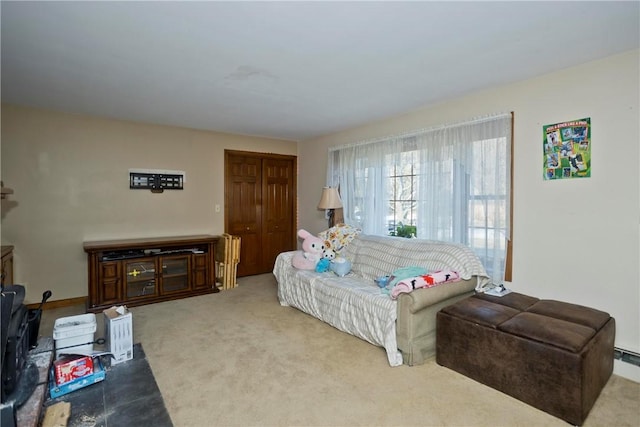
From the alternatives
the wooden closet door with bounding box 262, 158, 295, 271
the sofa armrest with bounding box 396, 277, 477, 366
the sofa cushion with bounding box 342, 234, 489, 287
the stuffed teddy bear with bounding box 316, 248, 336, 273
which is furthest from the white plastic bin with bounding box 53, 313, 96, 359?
the wooden closet door with bounding box 262, 158, 295, 271

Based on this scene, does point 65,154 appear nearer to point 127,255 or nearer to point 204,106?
point 127,255

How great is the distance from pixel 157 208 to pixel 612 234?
484 cm

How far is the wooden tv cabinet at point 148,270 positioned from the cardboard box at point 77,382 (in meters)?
1.71

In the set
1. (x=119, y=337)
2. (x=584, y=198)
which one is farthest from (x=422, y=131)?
(x=119, y=337)

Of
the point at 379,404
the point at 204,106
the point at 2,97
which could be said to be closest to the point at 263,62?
the point at 204,106

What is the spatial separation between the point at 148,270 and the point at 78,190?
128 centimetres

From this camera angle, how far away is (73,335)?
2332mm

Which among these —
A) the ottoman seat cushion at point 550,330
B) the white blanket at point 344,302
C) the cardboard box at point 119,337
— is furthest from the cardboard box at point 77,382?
the ottoman seat cushion at point 550,330

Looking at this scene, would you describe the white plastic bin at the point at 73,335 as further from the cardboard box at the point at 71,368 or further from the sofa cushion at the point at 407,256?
the sofa cushion at the point at 407,256

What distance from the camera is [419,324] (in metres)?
2.50

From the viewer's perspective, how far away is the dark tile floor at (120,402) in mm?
1808

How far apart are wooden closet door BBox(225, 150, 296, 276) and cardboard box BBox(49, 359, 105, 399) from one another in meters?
3.01

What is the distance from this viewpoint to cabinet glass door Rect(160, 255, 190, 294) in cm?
410

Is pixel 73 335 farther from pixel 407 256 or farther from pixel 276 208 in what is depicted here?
pixel 276 208
